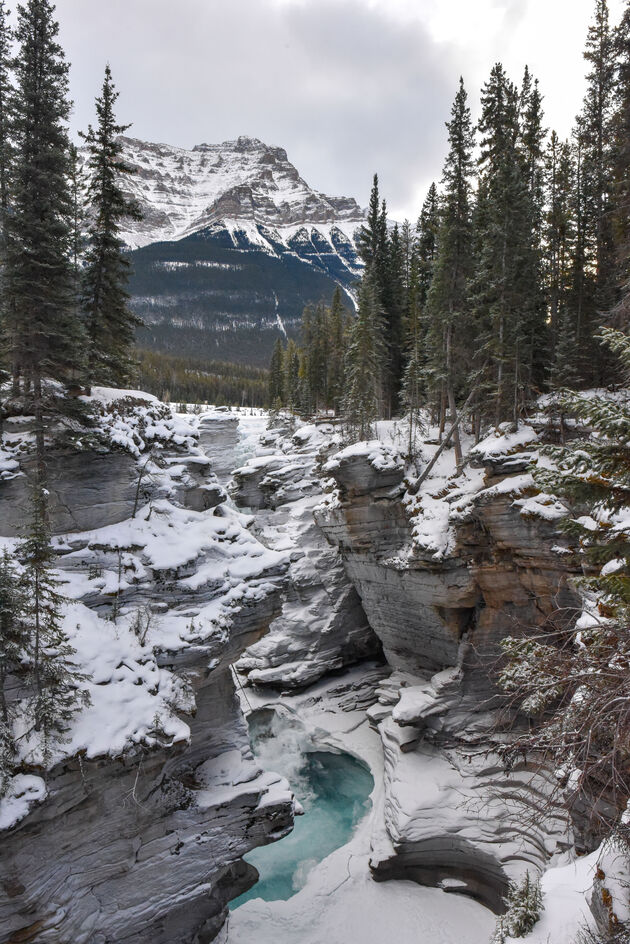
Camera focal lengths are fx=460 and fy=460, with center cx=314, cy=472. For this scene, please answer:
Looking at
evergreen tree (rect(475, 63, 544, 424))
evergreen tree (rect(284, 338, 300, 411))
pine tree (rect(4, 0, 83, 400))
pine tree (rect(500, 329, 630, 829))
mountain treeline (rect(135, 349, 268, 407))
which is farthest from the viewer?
mountain treeline (rect(135, 349, 268, 407))

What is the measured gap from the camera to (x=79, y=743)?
959cm

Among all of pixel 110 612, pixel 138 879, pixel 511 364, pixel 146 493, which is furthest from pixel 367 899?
pixel 511 364

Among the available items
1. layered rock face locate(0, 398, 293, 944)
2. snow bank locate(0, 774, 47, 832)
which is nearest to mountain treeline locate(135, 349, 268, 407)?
layered rock face locate(0, 398, 293, 944)

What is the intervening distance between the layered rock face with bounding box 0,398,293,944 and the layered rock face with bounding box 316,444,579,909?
221 inches

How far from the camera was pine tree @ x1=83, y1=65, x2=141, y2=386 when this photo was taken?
648 inches

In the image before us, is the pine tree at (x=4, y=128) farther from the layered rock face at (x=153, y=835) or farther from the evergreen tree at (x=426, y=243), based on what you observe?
the evergreen tree at (x=426, y=243)

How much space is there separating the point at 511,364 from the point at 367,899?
20.8 m

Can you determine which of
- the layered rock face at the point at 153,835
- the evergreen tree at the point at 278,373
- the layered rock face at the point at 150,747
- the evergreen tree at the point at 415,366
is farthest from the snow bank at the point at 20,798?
the evergreen tree at the point at 278,373

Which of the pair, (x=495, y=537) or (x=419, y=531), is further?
(x=419, y=531)

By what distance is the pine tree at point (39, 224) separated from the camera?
12.4 meters

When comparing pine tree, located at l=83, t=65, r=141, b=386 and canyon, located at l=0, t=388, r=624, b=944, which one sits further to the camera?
pine tree, located at l=83, t=65, r=141, b=386

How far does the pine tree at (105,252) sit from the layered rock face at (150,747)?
14.4 feet

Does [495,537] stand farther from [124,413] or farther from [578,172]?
[578,172]

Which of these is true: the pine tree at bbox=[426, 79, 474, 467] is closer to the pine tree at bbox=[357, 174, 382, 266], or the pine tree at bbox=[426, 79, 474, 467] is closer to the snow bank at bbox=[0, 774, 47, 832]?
the pine tree at bbox=[357, 174, 382, 266]
